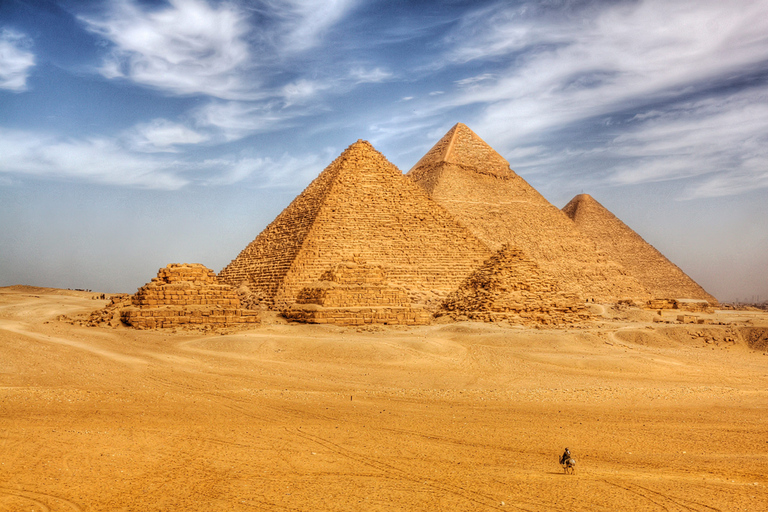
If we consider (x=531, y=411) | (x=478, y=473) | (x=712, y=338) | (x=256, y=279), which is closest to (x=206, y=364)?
(x=531, y=411)

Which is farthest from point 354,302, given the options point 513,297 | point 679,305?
point 679,305

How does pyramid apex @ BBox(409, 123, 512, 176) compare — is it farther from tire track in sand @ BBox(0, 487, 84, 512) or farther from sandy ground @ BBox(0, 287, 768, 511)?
tire track in sand @ BBox(0, 487, 84, 512)

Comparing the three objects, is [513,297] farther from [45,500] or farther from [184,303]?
[45,500]

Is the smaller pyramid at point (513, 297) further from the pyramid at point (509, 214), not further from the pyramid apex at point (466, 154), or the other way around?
the pyramid apex at point (466, 154)

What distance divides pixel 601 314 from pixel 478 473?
24.3 meters

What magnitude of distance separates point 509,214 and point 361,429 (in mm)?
38689

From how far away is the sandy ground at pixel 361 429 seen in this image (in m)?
4.93

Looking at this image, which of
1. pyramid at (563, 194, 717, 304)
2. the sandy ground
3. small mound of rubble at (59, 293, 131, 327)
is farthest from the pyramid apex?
the sandy ground

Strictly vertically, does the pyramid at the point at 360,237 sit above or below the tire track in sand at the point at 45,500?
above

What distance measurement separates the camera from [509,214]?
145 ft

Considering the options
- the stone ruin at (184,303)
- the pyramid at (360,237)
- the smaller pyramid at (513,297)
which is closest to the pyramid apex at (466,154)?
the pyramid at (360,237)

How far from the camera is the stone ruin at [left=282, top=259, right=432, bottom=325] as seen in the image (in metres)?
19.6

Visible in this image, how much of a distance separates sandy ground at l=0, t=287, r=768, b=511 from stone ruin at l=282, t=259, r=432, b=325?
556 centimetres

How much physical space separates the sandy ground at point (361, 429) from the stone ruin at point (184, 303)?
3.68 m
